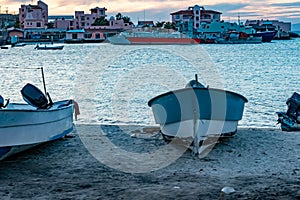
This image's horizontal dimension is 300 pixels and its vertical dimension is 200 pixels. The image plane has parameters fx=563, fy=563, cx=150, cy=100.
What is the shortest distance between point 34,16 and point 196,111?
136 m

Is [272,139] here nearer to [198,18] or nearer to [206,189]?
[206,189]

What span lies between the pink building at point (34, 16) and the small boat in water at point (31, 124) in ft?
431

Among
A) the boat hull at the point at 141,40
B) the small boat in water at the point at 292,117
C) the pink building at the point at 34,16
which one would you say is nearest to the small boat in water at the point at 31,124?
the small boat in water at the point at 292,117

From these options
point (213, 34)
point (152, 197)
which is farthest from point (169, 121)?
point (213, 34)

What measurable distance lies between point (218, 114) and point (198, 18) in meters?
140

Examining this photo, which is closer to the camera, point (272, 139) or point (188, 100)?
point (188, 100)

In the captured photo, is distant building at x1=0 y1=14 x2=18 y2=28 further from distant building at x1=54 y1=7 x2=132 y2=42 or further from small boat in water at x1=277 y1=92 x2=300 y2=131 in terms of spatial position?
small boat in water at x1=277 y1=92 x2=300 y2=131

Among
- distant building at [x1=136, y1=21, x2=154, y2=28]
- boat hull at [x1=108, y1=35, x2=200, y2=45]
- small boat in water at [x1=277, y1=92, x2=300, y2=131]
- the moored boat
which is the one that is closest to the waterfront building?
distant building at [x1=136, y1=21, x2=154, y2=28]

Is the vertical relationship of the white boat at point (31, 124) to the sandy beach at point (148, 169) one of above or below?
above

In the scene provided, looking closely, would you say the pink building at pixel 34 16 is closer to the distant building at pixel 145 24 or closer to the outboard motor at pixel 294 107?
the distant building at pixel 145 24

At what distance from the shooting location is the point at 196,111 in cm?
956

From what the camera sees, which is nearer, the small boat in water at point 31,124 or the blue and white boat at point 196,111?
the small boat in water at point 31,124

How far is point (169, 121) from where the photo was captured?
33.0 feet

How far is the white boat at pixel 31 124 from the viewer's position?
8.04 metres
